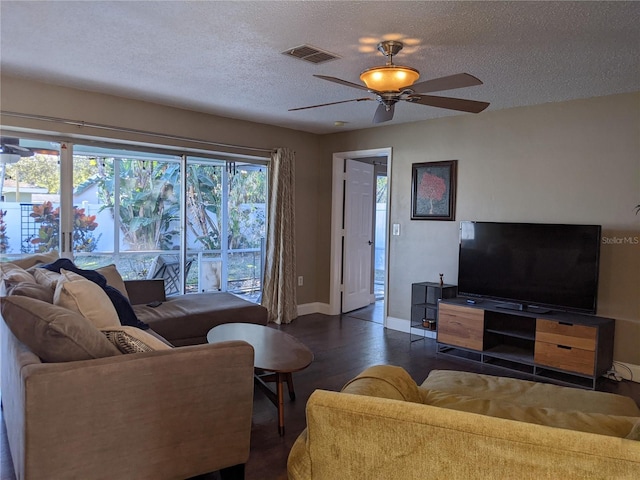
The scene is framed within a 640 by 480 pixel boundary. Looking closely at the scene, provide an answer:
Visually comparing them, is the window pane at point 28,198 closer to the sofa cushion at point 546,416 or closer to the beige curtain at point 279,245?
the beige curtain at point 279,245

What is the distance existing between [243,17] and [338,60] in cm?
89

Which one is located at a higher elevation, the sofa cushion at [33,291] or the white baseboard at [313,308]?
the sofa cushion at [33,291]

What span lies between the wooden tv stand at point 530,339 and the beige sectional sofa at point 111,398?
9.02 feet

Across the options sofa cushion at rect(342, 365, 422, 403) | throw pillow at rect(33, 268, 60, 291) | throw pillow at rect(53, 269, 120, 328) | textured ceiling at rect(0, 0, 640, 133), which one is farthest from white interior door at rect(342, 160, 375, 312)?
sofa cushion at rect(342, 365, 422, 403)

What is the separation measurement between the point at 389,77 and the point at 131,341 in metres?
2.00

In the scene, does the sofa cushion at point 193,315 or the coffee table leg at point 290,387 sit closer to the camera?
the coffee table leg at point 290,387

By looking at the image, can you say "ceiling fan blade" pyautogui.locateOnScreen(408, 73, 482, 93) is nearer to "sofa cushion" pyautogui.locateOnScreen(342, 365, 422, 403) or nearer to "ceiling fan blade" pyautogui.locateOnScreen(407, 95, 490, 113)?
"ceiling fan blade" pyautogui.locateOnScreen(407, 95, 490, 113)

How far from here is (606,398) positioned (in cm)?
208

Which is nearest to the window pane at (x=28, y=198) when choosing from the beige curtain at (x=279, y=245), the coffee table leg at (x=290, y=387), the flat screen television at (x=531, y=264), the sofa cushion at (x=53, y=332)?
the beige curtain at (x=279, y=245)

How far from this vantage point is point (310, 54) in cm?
304

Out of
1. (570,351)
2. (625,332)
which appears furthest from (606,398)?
(625,332)

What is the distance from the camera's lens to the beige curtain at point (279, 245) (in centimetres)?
563

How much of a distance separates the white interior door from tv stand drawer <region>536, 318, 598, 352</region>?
2934 millimetres

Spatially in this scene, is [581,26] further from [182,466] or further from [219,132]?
[219,132]
